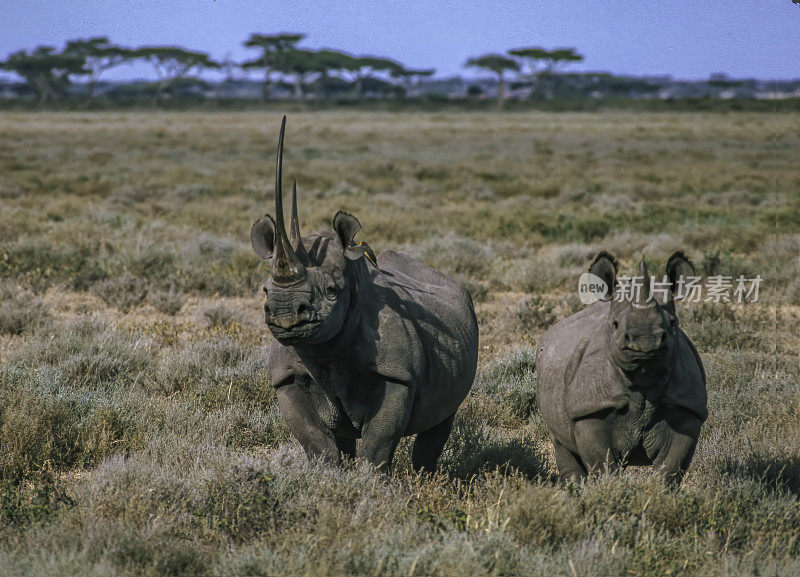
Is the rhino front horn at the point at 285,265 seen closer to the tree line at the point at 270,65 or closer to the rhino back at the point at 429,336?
the rhino back at the point at 429,336

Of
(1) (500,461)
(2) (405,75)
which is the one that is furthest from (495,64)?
(1) (500,461)

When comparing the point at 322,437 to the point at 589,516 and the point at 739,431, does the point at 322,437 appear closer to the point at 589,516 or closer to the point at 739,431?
the point at 589,516

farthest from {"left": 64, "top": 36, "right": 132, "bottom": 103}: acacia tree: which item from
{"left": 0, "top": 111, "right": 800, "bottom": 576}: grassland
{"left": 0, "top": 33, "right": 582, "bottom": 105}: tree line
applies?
{"left": 0, "top": 111, "right": 800, "bottom": 576}: grassland

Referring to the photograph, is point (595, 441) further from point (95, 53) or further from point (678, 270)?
point (95, 53)

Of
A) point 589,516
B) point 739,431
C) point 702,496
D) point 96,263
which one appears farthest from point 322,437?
point 96,263

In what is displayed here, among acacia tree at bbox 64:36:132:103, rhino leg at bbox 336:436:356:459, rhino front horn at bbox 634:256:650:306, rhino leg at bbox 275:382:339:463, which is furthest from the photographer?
acacia tree at bbox 64:36:132:103

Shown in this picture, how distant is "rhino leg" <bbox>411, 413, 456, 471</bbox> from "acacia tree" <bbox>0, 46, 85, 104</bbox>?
80.1 meters

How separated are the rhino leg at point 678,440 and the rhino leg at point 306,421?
160 cm

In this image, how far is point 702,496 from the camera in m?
4.25

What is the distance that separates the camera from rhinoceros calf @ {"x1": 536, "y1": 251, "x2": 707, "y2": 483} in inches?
147

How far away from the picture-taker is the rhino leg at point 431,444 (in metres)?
5.01

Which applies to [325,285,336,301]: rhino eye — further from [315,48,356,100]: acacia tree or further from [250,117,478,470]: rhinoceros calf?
[315,48,356,100]: acacia tree

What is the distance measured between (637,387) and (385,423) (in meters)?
1.19

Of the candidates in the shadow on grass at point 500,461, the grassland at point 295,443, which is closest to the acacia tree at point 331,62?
the grassland at point 295,443
